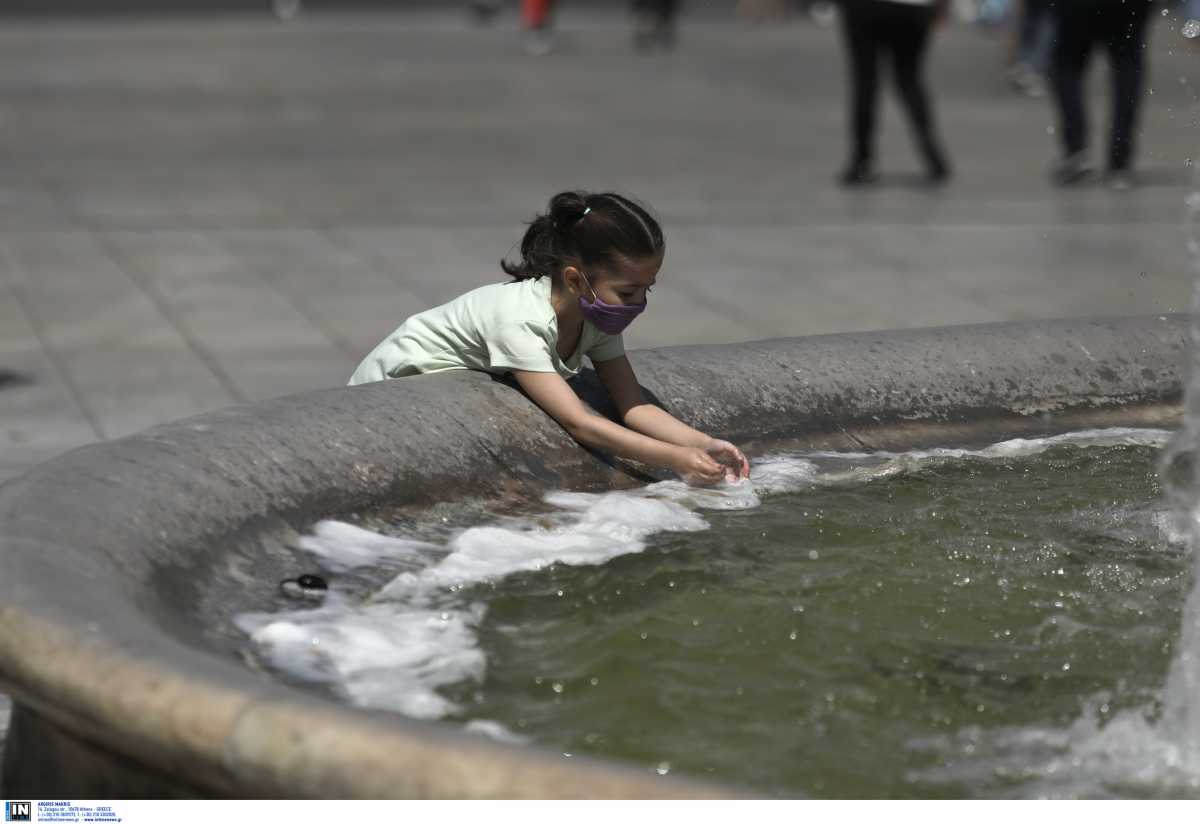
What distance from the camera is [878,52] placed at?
1160cm

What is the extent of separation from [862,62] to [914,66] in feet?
1.22

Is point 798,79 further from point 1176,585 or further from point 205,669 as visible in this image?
point 205,669

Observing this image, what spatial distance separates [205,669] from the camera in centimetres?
232

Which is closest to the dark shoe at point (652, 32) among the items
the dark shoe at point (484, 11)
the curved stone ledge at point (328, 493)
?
the dark shoe at point (484, 11)

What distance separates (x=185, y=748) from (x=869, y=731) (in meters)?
1.04

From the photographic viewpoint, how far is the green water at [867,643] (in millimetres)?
2676

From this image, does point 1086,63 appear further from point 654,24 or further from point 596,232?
point 654,24

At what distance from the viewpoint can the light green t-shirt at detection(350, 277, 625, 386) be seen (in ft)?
13.0

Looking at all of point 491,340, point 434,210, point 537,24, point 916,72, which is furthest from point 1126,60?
point 537,24

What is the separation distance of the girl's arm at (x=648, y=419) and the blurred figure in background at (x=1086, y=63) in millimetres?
8105

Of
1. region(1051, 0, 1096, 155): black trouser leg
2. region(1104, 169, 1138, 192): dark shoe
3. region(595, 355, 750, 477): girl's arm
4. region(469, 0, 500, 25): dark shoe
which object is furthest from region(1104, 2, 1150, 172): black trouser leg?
region(469, 0, 500, 25): dark shoe
